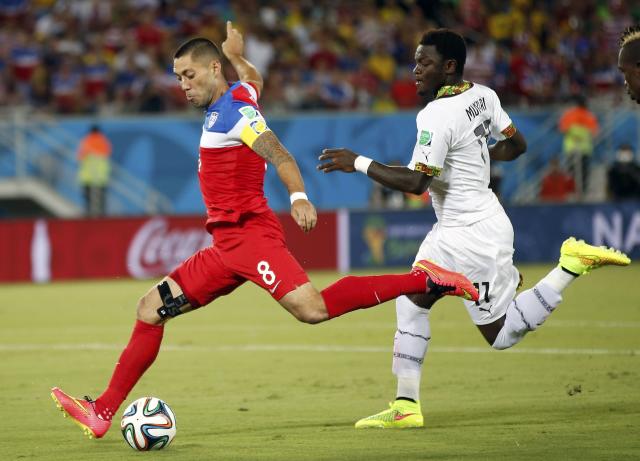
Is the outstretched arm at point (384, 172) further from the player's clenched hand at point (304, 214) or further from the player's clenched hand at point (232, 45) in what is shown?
the player's clenched hand at point (232, 45)

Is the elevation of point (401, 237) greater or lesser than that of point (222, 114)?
lesser

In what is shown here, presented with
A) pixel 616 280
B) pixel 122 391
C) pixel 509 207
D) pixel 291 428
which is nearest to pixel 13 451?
pixel 122 391

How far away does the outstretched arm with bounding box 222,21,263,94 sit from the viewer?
27.5 ft

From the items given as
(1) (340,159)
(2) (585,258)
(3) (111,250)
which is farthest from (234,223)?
(3) (111,250)

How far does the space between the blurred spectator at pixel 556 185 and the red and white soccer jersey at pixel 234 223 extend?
55.3 feet

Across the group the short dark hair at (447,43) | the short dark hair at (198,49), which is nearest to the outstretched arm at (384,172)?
the short dark hair at (447,43)

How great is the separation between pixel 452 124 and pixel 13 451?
3.25 m

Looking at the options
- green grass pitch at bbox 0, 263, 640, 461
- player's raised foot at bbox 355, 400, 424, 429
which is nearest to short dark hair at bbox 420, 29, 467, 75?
player's raised foot at bbox 355, 400, 424, 429

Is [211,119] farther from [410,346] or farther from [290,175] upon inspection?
[410,346]

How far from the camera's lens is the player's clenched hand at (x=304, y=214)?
6.53 meters

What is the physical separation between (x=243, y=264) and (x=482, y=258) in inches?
61.9

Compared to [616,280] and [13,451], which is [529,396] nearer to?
[13,451]

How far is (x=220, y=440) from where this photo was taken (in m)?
7.25

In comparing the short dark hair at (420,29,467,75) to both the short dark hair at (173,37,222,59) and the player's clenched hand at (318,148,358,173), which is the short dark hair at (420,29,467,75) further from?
the short dark hair at (173,37,222,59)
